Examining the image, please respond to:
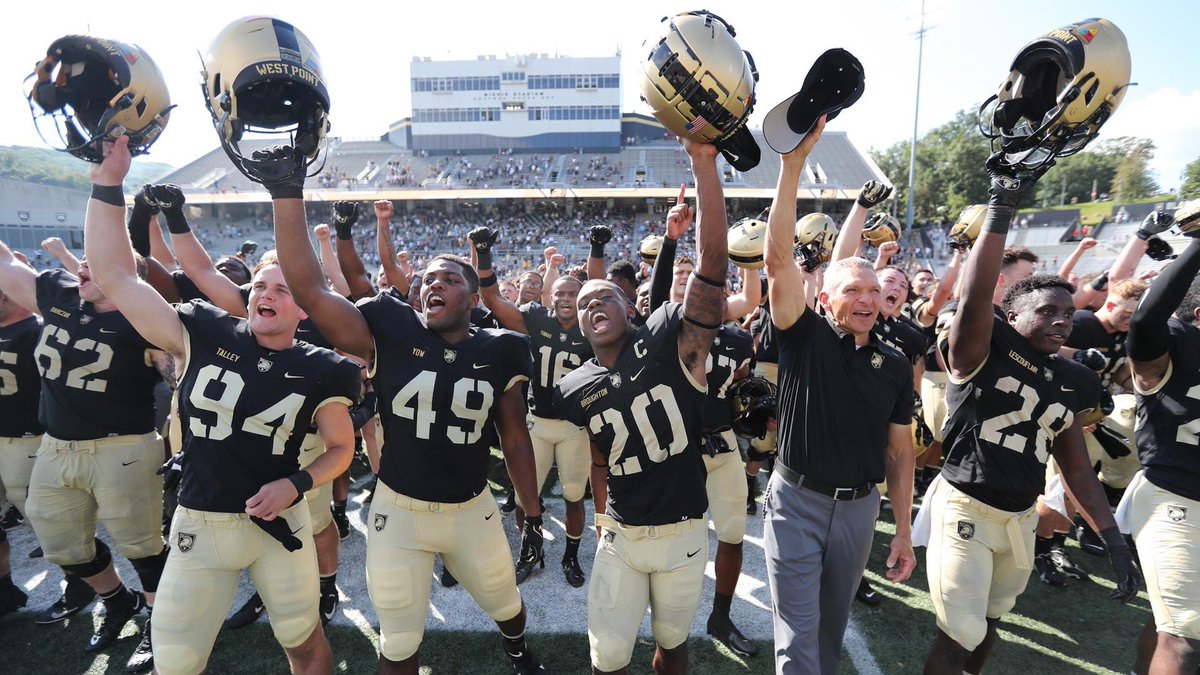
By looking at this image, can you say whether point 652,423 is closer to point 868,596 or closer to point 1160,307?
point 868,596

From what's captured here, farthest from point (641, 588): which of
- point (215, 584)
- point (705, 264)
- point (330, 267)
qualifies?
point (330, 267)

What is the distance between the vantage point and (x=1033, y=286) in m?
3.14

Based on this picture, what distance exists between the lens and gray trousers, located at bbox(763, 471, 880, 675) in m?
2.74

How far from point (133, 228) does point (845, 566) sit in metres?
5.54

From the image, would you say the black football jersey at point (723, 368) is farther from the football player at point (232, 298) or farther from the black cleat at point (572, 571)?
the football player at point (232, 298)

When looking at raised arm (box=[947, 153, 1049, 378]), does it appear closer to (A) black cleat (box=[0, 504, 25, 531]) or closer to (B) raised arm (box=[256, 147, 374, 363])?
(B) raised arm (box=[256, 147, 374, 363])

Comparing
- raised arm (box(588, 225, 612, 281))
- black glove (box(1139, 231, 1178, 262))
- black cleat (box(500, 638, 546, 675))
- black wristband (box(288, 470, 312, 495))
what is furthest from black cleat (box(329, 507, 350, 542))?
black glove (box(1139, 231, 1178, 262))

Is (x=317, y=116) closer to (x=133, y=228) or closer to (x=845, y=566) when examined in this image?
(x=133, y=228)

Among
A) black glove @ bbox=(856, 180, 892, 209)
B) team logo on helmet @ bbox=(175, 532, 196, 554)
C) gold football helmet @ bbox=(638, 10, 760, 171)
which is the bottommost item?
team logo on helmet @ bbox=(175, 532, 196, 554)

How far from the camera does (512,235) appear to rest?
39.6 meters

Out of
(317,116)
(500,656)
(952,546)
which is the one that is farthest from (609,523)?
(317,116)

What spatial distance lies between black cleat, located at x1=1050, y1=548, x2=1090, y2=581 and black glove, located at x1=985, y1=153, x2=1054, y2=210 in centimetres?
384

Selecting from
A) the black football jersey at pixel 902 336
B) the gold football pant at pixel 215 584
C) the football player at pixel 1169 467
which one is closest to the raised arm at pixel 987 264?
the football player at pixel 1169 467

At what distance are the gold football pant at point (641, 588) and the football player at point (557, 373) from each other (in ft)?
6.19
